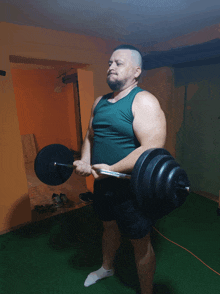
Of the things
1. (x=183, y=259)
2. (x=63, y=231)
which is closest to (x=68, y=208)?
(x=63, y=231)

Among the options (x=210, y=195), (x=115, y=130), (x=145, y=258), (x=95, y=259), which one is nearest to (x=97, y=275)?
(x=95, y=259)

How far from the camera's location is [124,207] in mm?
1053

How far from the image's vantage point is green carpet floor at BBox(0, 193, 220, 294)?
136 centimetres

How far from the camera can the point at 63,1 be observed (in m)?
1.44

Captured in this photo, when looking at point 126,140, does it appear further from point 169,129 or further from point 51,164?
point 169,129

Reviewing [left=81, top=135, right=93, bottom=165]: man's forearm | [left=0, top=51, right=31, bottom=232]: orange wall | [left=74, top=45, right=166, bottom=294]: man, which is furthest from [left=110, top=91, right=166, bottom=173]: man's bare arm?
[left=0, top=51, right=31, bottom=232]: orange wall

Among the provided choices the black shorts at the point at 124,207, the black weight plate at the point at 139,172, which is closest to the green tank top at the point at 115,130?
the black shorts at the point at 124,207

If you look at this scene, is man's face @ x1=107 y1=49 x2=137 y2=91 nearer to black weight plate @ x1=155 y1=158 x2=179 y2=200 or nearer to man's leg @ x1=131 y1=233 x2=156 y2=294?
black weight plate @ x1=155 y1=158 x2=179 y2=200

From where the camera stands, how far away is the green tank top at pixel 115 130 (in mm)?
1015

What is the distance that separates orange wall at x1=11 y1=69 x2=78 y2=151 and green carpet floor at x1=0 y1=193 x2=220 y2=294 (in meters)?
2.94

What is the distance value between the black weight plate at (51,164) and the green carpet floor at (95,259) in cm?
72

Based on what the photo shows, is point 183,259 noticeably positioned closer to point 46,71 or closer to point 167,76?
point 167,76

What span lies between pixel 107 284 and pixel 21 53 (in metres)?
2.07

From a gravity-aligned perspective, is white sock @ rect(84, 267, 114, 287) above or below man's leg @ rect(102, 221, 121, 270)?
below
